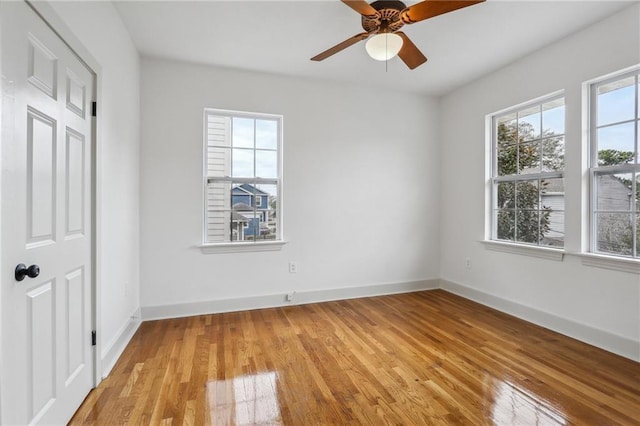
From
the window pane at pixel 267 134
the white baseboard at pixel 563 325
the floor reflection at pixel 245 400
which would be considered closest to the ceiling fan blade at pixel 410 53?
the window pane at pixel 267 134

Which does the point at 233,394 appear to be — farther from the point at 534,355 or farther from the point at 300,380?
the point at 534,355

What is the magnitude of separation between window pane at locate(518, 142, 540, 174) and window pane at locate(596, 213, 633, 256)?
78 centimetres

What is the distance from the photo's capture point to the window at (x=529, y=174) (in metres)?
3.00

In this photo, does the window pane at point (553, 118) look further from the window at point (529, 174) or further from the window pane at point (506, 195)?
the window pane at point (506, 195)

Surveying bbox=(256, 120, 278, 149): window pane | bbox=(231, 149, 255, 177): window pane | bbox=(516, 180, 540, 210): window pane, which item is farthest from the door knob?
bbox=(516, 180, 540, 210): window pane

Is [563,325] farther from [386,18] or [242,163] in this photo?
[242,163]

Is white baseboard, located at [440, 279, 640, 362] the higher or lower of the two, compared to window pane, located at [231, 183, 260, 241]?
lower

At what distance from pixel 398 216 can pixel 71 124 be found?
3.55 metres

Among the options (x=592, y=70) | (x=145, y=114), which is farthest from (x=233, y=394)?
(x=592, y=70)

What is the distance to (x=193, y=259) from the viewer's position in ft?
10.9

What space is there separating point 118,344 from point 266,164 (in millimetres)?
2252

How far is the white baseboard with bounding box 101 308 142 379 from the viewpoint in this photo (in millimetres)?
2135

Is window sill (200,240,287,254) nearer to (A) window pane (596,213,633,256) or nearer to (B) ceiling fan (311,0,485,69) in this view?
(B) ceiling fan (311,0,485,69)

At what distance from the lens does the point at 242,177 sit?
3531mm
